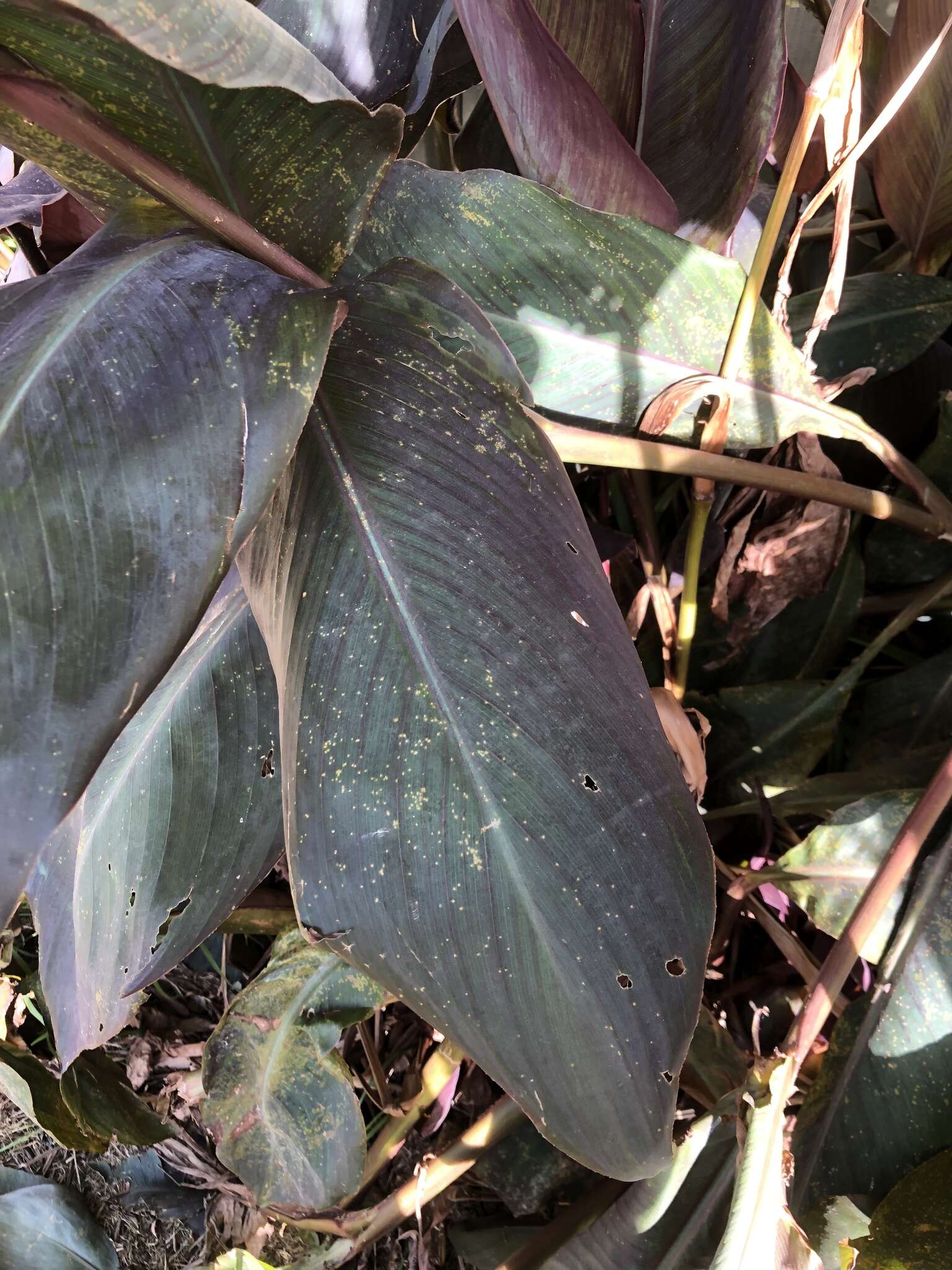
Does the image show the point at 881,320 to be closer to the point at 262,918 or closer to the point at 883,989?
the point at 883,989

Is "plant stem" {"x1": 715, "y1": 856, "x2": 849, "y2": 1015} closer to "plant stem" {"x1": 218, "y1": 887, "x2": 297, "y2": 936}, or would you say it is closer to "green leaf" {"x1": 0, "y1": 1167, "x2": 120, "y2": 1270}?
"plant stem" {"x1": 218, "y1": 887, "x2": 297, "y2": 936}

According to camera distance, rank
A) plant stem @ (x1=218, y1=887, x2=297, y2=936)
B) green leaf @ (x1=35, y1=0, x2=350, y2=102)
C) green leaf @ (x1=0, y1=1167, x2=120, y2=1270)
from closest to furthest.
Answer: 1. green leaf @ (x1=35, y1=0, x2=350, y2=102)
2. plant stem @ (x1=218, y1=887, x2=297, y2=936)
3. green leaf @ (x1=0, y1=1167, x2=120, y2=1270)

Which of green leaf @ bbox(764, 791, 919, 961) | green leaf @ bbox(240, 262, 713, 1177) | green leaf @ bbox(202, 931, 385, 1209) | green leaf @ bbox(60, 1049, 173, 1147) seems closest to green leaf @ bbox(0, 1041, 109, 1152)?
green leaf @ bbox(60, 1049, 173, 1147)

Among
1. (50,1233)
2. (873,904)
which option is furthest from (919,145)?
(50,1233)

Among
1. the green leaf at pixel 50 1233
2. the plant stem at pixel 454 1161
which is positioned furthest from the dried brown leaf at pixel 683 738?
the green leaf at pixel 50 1233

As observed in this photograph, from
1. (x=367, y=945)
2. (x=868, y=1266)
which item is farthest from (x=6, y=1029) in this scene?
(x=868, y=1266)

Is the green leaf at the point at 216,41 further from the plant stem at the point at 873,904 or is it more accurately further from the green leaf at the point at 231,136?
the plant stem at the point at 873,904
